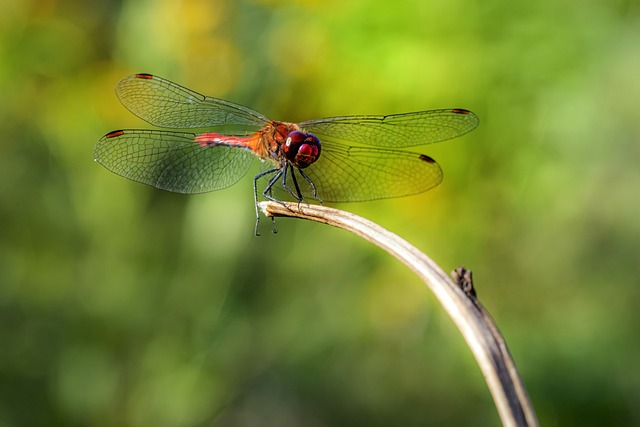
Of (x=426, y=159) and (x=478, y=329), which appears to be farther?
(x=426, y=159)

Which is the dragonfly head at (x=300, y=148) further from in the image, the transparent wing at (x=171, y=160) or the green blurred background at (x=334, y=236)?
the green blurred background at (x=334, y=236)

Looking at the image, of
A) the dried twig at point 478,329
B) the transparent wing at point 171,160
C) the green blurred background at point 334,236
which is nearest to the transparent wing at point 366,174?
the transparent wing at point 171,160

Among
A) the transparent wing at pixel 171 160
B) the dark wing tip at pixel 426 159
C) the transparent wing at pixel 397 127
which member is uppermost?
the transparent wing at pixel 397 127

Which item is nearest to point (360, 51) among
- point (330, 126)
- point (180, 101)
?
point (330, 126)

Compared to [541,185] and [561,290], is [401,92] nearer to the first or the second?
[541,185]

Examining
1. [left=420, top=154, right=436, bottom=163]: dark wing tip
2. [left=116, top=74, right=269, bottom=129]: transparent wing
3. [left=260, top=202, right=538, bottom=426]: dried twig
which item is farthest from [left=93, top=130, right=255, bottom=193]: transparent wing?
[left=260, top=202, right=538, bottom=426]: dried twig

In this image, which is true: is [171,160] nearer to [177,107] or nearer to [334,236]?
[177,107]

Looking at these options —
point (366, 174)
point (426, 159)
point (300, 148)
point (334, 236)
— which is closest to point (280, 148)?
point (300, 148)
